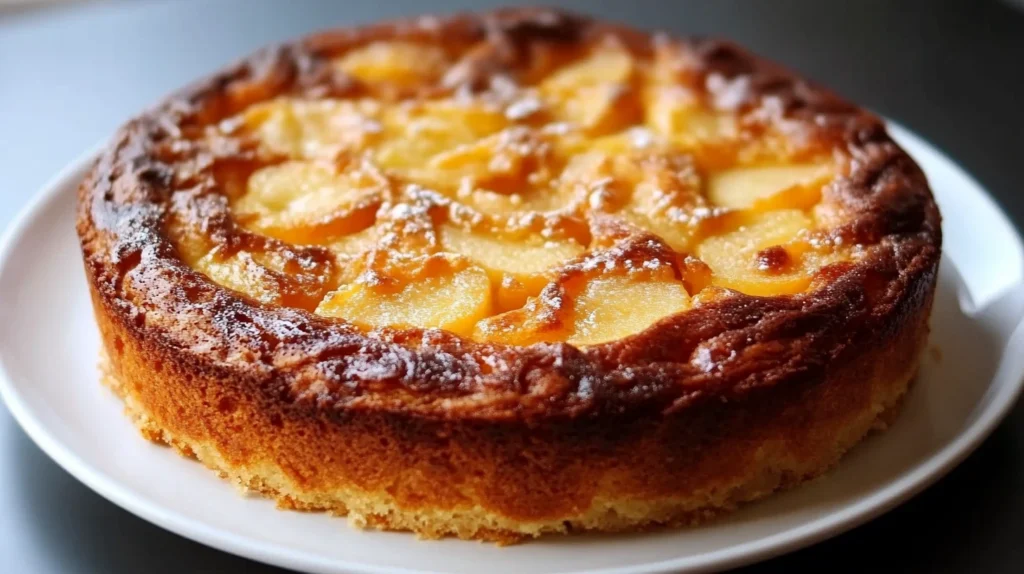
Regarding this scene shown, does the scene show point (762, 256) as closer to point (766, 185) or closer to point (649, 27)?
point (766, 185)

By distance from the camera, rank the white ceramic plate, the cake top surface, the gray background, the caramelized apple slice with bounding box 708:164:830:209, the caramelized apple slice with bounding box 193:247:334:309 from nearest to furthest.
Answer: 1. the white ceramic plate
2. the cake top surface
3. the caramelized apple slice with bounding box 193:247:334:309
4. the gray background
5. the caramelized apple slice with bounding box 708:164:830:209

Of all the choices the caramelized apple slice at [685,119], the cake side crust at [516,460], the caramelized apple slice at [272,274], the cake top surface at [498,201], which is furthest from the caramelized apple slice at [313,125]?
the cake side crust at [516,460]

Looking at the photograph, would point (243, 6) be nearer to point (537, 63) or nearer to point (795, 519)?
point (537, 63)

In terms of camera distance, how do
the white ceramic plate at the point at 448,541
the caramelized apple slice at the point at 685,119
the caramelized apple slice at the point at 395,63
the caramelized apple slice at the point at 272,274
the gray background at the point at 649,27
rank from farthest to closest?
1. the caramelized apple slice at the point at 395,63
2. the caramelized apple slice at the point at 685,119
3. the gray background at the point at 649,27
4. the caramelized apple slice at the point at 272,274
5. the white ceramic plate at the point at 448,541

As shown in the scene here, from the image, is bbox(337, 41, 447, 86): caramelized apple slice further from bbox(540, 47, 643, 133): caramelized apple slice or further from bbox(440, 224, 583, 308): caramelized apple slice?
bbox(440, 224, 583, 308): caramelized apple slice

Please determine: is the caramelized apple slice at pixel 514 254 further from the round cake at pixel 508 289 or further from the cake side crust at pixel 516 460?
the cake side crust at pixel 516 460

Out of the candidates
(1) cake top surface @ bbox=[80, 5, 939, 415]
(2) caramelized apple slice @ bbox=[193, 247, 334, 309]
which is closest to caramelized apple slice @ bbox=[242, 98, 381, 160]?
(1) cake top surface @ bbox=[80, 5, 939, 415]

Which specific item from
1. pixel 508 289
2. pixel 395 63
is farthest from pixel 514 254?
pixel 395 63
